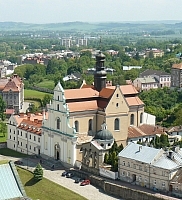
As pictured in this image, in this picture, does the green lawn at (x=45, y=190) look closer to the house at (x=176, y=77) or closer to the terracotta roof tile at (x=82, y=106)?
the terracotta roof tile at (x=82, y=106)

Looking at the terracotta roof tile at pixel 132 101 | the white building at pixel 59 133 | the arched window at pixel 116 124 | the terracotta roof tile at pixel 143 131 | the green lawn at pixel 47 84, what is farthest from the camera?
the green lawn at pixel 47 84

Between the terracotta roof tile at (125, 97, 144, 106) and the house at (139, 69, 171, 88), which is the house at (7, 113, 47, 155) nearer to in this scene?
the terracotta roof tile at (125, 97, 144, 106)

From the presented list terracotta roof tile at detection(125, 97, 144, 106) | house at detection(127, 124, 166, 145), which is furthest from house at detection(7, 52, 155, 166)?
terracotta roof tile at detection(125, 97, 144, 106)

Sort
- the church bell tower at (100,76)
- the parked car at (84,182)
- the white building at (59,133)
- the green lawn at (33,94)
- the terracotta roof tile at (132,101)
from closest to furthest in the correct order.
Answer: the parked car at (84,182)
the white building at (59,133)
the church bell tower at (100,76)
the terracotta roof tile at (132,101)
the green lawn at (33,94)

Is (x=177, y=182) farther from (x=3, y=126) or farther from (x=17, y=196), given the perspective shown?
(x=3, y=126)

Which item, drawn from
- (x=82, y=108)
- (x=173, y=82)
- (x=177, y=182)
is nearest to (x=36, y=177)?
(x=82, y=108)

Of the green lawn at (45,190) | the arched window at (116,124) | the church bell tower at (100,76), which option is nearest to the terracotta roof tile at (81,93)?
the church bell tower at (100,76)
